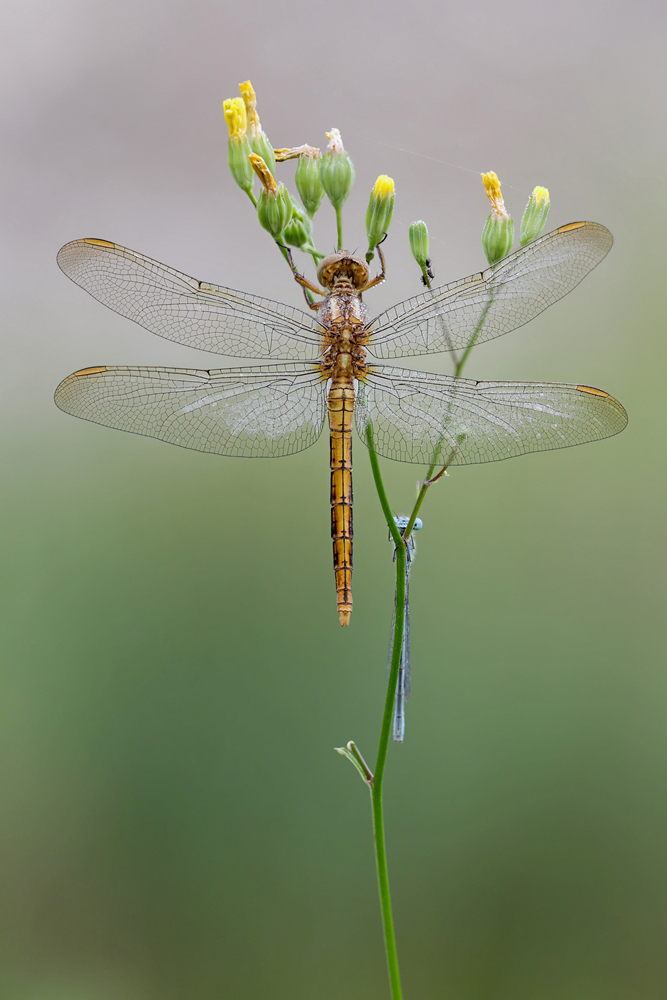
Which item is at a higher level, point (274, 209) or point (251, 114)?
point (251, 114)

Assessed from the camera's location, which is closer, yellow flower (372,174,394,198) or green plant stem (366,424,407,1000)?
green plant stem (366,424,407,1000)

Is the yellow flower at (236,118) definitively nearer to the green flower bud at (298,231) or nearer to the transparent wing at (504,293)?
the green flower bud at (298,231)

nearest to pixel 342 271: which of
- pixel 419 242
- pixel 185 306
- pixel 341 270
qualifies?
pixel 341 270

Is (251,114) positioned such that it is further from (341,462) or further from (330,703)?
(330,703)

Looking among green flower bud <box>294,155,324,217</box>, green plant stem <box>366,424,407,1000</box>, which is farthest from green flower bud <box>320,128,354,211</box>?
green plant stem <box>366,424,407,1000</box>

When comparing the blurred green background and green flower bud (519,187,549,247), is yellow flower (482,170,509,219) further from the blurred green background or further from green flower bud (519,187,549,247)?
the blurred green background
